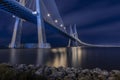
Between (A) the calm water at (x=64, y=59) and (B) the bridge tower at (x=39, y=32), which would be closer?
(A) the calm water at (x=64, y=59)

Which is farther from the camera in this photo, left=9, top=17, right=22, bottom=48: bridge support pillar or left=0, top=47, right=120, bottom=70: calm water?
left=9, top=17, right=22, bottom=48: bridge support pillar

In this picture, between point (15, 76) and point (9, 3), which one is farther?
point (9, 3)

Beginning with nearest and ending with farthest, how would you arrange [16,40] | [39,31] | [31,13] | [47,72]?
[47,72], [31,13], [39,31], [16,40]

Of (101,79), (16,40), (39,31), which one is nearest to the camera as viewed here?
(101,79)

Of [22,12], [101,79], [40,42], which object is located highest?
[22,12]

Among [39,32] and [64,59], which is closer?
[64,59]

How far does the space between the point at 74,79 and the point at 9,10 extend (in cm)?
2718

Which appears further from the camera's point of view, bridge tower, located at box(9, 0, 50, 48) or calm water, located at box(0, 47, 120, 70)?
bridge tower, located at box(9, 0, 50, 48)

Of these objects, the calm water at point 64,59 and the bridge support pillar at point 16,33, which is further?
the bridge support pillar at point 16,33

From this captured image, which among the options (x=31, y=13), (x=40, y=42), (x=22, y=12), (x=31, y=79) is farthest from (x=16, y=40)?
(x=31, y=79)

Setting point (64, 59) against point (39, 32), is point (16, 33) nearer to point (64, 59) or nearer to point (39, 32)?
point (39, 32)

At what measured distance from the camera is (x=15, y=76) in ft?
16.7

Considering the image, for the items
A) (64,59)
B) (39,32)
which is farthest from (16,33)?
(64,59)

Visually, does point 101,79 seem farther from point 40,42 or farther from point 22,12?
point 40,42
